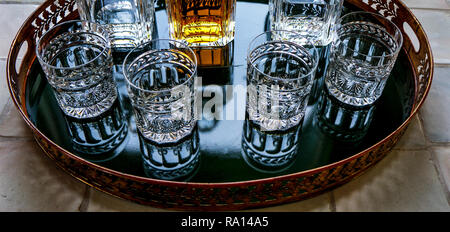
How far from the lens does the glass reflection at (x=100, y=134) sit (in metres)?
0.76

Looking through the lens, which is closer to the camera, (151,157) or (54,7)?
(151,157)

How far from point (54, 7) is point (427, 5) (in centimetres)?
93

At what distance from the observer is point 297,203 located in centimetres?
75

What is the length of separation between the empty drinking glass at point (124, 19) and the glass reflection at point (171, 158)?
0.23 meters

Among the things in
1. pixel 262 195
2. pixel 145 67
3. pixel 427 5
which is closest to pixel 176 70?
pixel 145 67

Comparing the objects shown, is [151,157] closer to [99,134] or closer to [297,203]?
[99,134]

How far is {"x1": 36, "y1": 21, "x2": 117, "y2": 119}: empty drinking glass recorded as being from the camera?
764mm

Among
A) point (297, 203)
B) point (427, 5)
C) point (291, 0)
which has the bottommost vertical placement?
point (297, 203)

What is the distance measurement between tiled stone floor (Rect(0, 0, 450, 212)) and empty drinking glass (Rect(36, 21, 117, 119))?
12 cm

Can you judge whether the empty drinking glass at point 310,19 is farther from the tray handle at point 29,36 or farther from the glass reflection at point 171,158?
the tray handle at point 29,36

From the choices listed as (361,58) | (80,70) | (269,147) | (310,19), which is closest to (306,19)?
(310,19)

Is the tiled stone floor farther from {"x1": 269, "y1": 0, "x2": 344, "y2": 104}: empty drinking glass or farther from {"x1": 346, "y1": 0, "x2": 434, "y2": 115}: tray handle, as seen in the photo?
{"x1": 269, "y1": 0, "x2": 344, "y2": 104}: empty drinking glass

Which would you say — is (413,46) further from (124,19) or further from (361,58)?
(124,19)

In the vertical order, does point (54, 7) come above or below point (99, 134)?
above
